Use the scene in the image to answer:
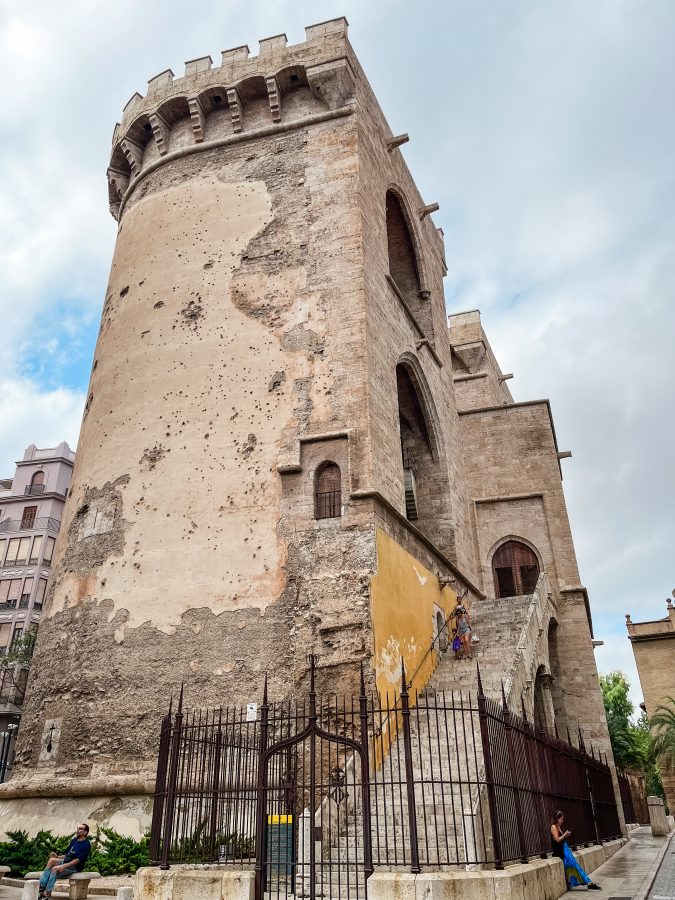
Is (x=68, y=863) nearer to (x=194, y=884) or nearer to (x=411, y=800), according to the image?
(x=194, y=884)

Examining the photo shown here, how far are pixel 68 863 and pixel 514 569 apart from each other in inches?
531

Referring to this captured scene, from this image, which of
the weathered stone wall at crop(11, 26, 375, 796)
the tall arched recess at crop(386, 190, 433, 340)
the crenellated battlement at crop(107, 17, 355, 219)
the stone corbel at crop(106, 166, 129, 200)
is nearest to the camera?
the weathered stone wall at crop(11, 26, 375, 796)

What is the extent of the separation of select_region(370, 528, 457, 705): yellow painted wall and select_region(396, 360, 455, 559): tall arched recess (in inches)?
128

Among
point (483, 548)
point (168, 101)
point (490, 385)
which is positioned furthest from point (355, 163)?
point (490, 385)

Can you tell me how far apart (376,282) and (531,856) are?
9.52 meters

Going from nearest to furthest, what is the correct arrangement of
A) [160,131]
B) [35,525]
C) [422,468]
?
[160,131] < [422,468] < [35,525]

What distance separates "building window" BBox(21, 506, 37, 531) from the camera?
32.2 m

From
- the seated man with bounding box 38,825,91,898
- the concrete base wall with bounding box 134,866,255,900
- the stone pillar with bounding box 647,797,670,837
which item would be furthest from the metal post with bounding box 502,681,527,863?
the stone pillar with bounding box 647,797,670,837

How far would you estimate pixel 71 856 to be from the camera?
8.12 m

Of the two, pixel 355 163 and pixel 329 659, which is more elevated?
pixel 355 163

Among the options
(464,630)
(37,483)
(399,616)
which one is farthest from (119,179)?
(37,483)

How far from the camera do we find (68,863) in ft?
26.0

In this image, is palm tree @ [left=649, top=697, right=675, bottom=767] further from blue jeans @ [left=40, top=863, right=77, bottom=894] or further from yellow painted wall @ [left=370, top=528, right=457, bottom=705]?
blue jeans @ [left=40, top=863, right=77, bottom=894]

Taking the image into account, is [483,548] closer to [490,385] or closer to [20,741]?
[490,385]
